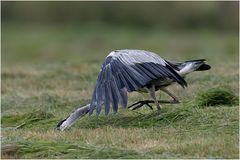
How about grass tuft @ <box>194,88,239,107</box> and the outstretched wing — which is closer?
the outstretched wing

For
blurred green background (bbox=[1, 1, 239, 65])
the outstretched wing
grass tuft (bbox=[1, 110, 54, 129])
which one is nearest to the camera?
the outstretched wing

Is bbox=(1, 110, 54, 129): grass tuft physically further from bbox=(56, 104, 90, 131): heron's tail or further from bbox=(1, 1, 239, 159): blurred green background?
bbox=(56, 104, 90, 131): heron's tail

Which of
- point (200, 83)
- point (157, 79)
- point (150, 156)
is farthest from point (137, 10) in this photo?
point (150, 156)

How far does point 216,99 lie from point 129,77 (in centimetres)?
140

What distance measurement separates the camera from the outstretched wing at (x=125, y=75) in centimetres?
815

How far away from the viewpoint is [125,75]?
27.7 feet

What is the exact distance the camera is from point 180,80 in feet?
28.2

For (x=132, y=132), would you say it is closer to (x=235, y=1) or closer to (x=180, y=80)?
(x=180, y=80)

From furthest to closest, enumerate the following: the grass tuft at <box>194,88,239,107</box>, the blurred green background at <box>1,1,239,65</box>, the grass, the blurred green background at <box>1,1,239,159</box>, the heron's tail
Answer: the blurred green background at <box>1,1,239,65</box> → the grass tuft at <box>194,88,239,107</box> → the heron's tail → the blurred green background at <box>1,1,239,159</box> → the grass

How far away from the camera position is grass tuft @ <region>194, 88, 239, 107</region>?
9195 mm

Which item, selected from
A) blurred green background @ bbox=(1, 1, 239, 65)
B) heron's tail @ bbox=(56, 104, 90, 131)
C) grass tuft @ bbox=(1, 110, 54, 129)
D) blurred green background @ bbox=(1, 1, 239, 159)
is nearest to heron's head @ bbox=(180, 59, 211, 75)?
blurred green background @ bbox=(1, 1, 239, 159)

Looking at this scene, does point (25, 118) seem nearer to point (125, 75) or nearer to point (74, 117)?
point (74, 117)

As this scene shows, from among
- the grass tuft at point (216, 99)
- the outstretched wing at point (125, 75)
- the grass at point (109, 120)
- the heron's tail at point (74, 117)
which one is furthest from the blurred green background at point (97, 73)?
the outstretched wing at point (125, 75)

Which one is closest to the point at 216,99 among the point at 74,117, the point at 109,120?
the point at 109,120
